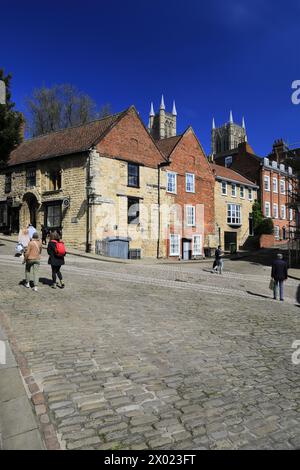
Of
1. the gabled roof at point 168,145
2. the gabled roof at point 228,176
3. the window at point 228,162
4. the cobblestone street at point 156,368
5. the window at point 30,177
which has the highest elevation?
the window at point 228,162

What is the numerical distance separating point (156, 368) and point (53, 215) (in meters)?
22.8

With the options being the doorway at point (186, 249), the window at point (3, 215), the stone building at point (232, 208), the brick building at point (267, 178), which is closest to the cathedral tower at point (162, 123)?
the brick building at point (267, 178)

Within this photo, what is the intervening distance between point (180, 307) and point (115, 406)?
19.9 ft

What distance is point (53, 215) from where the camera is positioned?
26.8 metres

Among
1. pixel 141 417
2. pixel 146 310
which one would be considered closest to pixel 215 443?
pixel 141 417

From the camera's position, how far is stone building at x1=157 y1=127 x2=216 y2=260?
3134 cm

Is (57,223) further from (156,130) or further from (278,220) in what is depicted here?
(156,130)

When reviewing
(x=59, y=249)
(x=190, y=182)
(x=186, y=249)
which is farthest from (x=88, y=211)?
(x=59, y=249)

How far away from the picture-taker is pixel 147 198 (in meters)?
29.0

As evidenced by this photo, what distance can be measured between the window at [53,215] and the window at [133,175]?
5675 mm

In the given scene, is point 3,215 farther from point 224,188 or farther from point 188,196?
point 224,188

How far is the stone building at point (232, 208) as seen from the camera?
129ft

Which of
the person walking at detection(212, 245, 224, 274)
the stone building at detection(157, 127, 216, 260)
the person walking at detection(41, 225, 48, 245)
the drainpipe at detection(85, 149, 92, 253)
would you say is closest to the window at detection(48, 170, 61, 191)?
the person walking at detection(41, 225, 48, 245)

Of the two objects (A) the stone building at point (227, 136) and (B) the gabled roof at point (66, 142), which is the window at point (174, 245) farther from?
(A) the stone building at point (227, 136)
